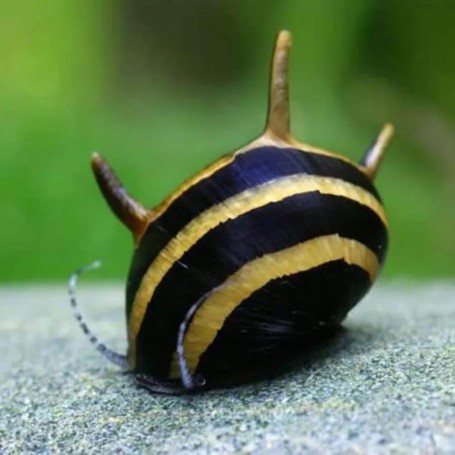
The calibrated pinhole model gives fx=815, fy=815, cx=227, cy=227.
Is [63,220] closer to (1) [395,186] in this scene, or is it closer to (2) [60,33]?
(1) [395,186]

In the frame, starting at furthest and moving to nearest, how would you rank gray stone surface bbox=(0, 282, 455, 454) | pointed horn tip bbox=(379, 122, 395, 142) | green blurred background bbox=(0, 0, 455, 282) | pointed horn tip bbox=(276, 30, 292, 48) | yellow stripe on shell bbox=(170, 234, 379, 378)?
green blurred background bbox=(0, 0, 455, 282), pointed horn tip bbox=(379, 122, 395, 142), pointed horn tip bbox=(276, 30, 292, 48), yellow stripe on shell bbox=(170, 234, 379, 378), gray stone surface bbox=(0, 282, 455, 454)

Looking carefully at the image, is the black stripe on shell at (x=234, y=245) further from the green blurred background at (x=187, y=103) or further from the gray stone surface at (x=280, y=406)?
the green blurred background at (x=187, y=103)

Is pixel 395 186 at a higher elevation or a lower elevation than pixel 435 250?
higher

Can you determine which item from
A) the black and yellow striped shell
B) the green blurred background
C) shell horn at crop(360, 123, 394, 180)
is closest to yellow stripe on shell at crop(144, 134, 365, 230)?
the black and yellow striped shell

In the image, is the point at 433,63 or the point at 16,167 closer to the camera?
the point at 16,167

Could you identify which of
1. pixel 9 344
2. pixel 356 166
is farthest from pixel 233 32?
pixel 356 166

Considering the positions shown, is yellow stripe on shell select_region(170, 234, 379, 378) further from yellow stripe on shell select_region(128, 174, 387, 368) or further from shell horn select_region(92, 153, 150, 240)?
shell horn select_region(92, 153, 150, 240)

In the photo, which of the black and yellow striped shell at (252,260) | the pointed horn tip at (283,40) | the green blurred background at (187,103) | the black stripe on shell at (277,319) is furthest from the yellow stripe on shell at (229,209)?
the green blurred background at (187,103)

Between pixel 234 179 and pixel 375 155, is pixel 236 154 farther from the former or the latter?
pixel 375 155
